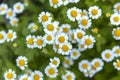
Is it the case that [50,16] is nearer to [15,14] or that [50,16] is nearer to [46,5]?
[46,5]

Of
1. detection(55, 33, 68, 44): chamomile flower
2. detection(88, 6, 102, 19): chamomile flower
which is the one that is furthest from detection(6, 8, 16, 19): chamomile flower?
detection(88, 6, 102, 19): chamomile flower

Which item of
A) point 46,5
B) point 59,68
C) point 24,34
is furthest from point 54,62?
point 46,5

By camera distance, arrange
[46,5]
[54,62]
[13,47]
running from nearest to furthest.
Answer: [54,62]
[13,47]
[46,5]

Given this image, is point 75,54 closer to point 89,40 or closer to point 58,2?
point 89,40

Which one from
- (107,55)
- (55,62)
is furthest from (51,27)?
(107,55)

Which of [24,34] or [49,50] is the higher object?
[24,34]

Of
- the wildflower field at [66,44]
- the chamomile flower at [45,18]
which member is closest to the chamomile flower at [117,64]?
the wildflower field at [66,44]

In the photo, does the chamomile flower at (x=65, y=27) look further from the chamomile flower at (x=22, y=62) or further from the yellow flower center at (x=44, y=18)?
the chamomile flower at (x=22, y=62)
